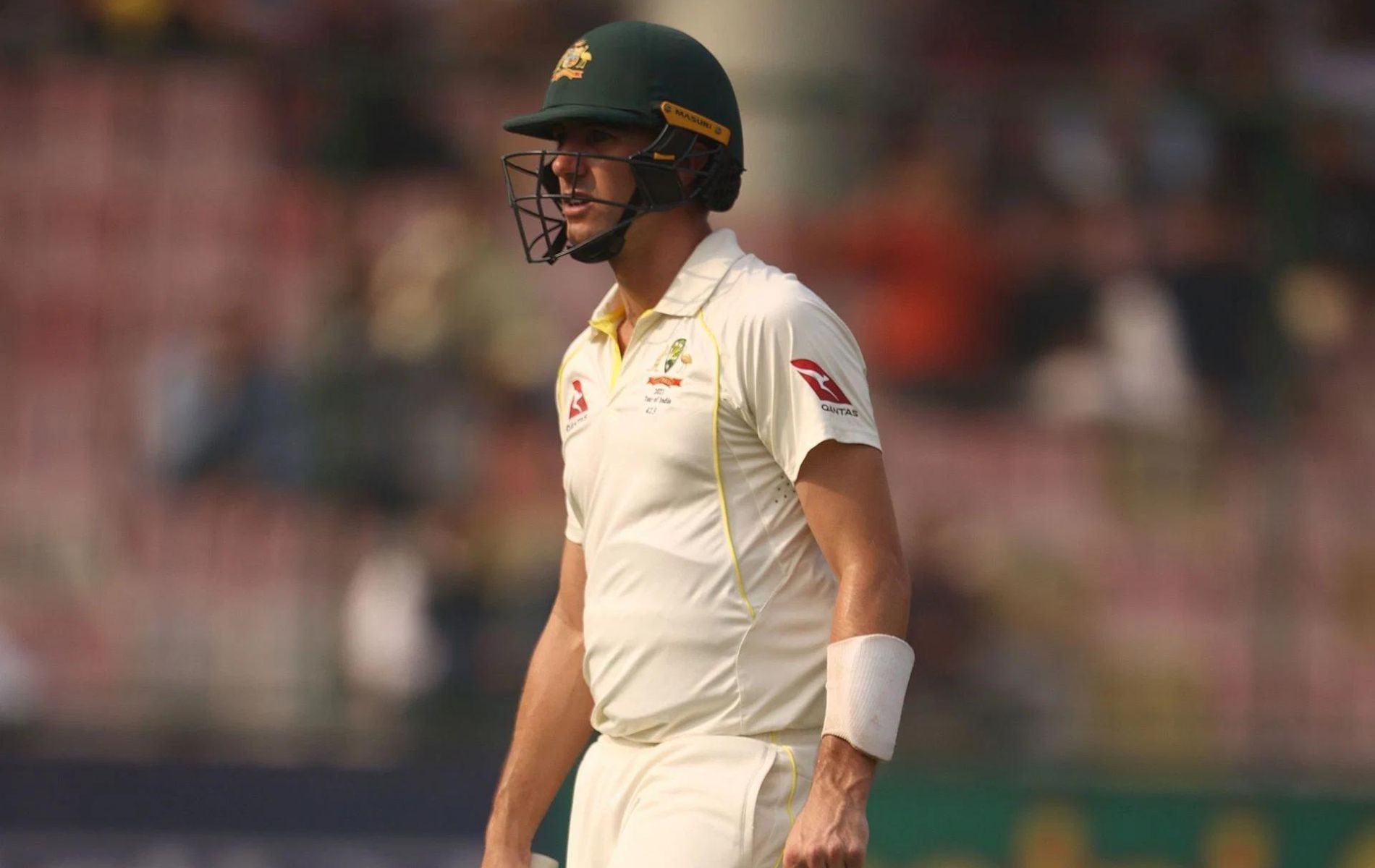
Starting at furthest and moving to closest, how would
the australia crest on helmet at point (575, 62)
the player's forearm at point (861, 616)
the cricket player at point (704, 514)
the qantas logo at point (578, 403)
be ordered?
the qantas logo at point (578, 403), the australia crest on helmet at point (575, 62), the cricket player at point (704, 514), the player's forearm at point (861, 616)

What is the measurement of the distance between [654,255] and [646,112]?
0.30 meters

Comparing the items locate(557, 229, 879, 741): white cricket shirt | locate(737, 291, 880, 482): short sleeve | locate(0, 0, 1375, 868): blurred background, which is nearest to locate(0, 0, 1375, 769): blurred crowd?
locate(0, 0, 1375, 868): blurred background

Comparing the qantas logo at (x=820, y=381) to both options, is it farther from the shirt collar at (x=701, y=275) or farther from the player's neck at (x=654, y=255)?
the player's neck at (x=654, y=255)

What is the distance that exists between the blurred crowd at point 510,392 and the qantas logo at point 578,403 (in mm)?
4060

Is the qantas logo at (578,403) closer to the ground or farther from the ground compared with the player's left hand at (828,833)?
farther from the ground

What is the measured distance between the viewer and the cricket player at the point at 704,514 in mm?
4066

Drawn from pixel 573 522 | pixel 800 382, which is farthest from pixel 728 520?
pixel 573 522

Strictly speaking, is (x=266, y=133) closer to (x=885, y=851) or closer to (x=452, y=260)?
(x=452, y=260)

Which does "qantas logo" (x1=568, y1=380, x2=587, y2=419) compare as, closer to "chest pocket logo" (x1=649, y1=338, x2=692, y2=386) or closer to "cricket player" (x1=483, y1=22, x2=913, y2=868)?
"cricket player" (x1=483, y1=22, x2=913, y2=868)

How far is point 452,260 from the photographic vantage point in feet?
29.3

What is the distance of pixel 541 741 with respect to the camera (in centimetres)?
466

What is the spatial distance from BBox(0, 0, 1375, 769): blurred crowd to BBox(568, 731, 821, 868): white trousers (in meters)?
4.37

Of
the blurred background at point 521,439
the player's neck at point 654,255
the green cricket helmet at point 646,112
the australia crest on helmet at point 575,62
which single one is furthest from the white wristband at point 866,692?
the blurred background at point 521,439

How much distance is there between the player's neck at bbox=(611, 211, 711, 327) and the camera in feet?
14.7
